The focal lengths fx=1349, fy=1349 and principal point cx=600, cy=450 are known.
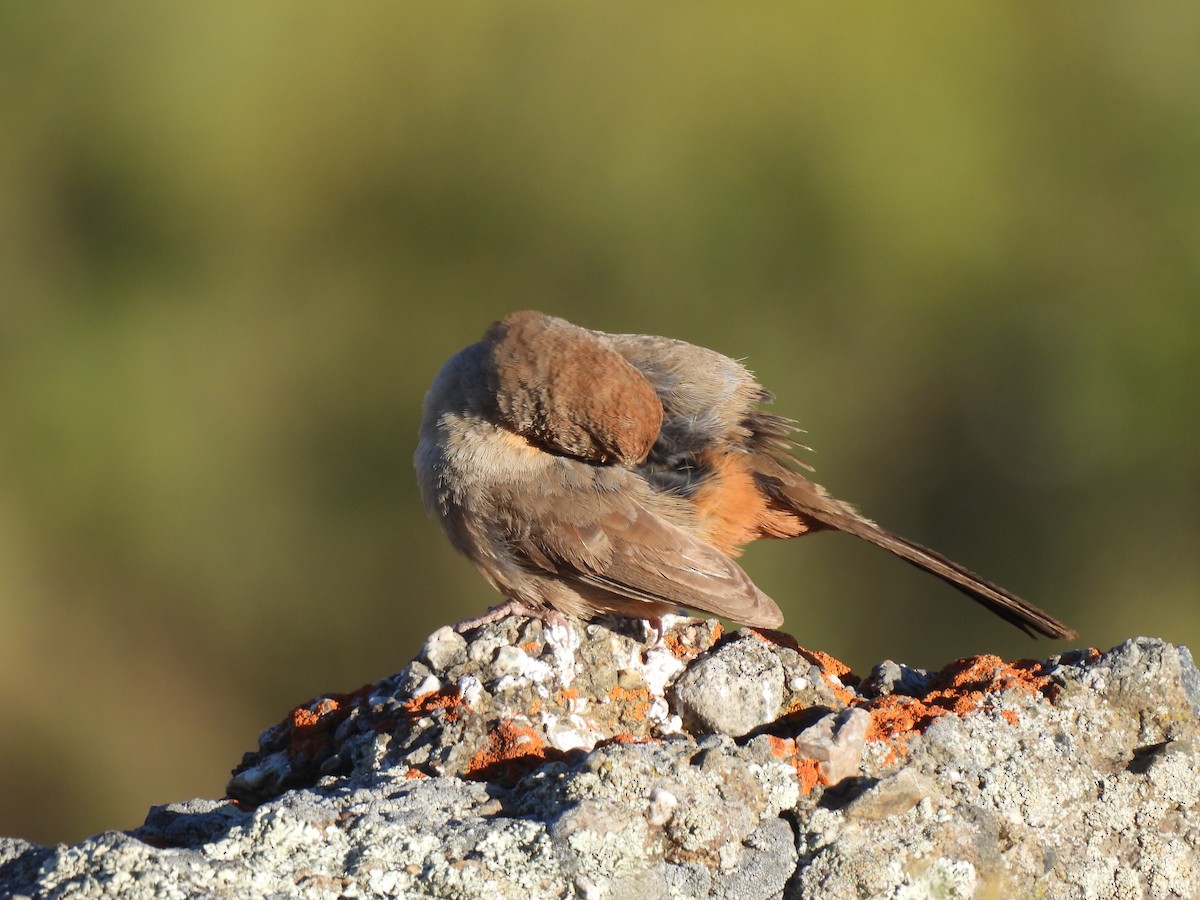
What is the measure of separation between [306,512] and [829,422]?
3.04m

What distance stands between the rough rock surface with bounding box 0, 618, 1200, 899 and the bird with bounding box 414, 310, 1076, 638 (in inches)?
18.3

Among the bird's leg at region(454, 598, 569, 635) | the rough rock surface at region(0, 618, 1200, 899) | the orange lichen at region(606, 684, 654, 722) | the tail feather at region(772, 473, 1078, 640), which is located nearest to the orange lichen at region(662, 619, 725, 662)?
the rough rock surface at region(0, 618, 1200, 899)

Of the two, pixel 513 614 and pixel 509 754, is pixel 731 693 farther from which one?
pixel 513 614

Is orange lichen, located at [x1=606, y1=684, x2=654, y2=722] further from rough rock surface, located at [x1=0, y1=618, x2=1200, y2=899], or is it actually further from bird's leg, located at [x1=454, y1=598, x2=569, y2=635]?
bird's leg, located at [x1=454, y1=598, x2=569, y2=635]

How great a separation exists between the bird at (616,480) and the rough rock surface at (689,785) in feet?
1.52

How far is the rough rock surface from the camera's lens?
2033 mm

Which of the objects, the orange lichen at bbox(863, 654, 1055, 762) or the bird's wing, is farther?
the bird's wing

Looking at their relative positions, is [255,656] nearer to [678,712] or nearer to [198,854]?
[678,712]

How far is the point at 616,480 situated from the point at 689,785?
1732 millimetres

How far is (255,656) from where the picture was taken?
7.96 m

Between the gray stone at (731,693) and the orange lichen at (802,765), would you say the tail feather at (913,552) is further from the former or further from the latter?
the orange lichen at (802,765)

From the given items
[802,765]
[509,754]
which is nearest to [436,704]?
[509,754]

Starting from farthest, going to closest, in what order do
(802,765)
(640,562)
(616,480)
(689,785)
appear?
(616,480), (640,562), (802,765), (689,785)

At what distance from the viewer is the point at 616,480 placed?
3.91 meters
